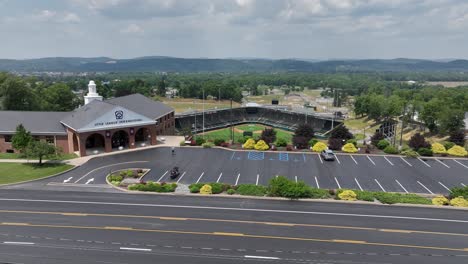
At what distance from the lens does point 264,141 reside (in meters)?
52.4

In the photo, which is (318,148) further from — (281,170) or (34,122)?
(34,122)

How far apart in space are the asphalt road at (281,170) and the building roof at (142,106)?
1113 cm

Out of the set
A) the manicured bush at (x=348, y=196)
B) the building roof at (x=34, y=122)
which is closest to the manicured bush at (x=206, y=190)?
the manicured bush at (x=348, y=196)

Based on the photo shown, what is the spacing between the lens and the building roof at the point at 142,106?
58250mm

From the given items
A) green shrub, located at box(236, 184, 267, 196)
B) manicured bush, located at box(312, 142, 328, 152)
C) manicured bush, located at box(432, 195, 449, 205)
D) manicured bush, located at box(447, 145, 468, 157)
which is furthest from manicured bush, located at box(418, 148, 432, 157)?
green shrub, located at box(236, 184, 267, 196)

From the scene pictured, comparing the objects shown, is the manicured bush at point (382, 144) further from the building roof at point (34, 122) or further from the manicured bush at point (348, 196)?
the building roof at point (34, 122)

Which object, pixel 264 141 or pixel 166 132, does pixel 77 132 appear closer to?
pixel 166 132

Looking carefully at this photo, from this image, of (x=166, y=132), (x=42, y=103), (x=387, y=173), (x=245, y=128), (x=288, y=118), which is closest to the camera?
(x=387, y=173)

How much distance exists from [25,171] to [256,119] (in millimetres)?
73187

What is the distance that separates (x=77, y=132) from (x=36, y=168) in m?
7.00

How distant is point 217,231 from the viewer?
24078 mm

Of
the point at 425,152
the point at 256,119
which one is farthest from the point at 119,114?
the point at 256,119

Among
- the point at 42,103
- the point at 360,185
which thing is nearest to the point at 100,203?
the point at 360,185

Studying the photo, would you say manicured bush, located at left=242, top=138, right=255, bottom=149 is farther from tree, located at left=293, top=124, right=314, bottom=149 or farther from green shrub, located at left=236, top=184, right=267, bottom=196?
green shrub, located at left=236, top=184, right=267, bottom=196
